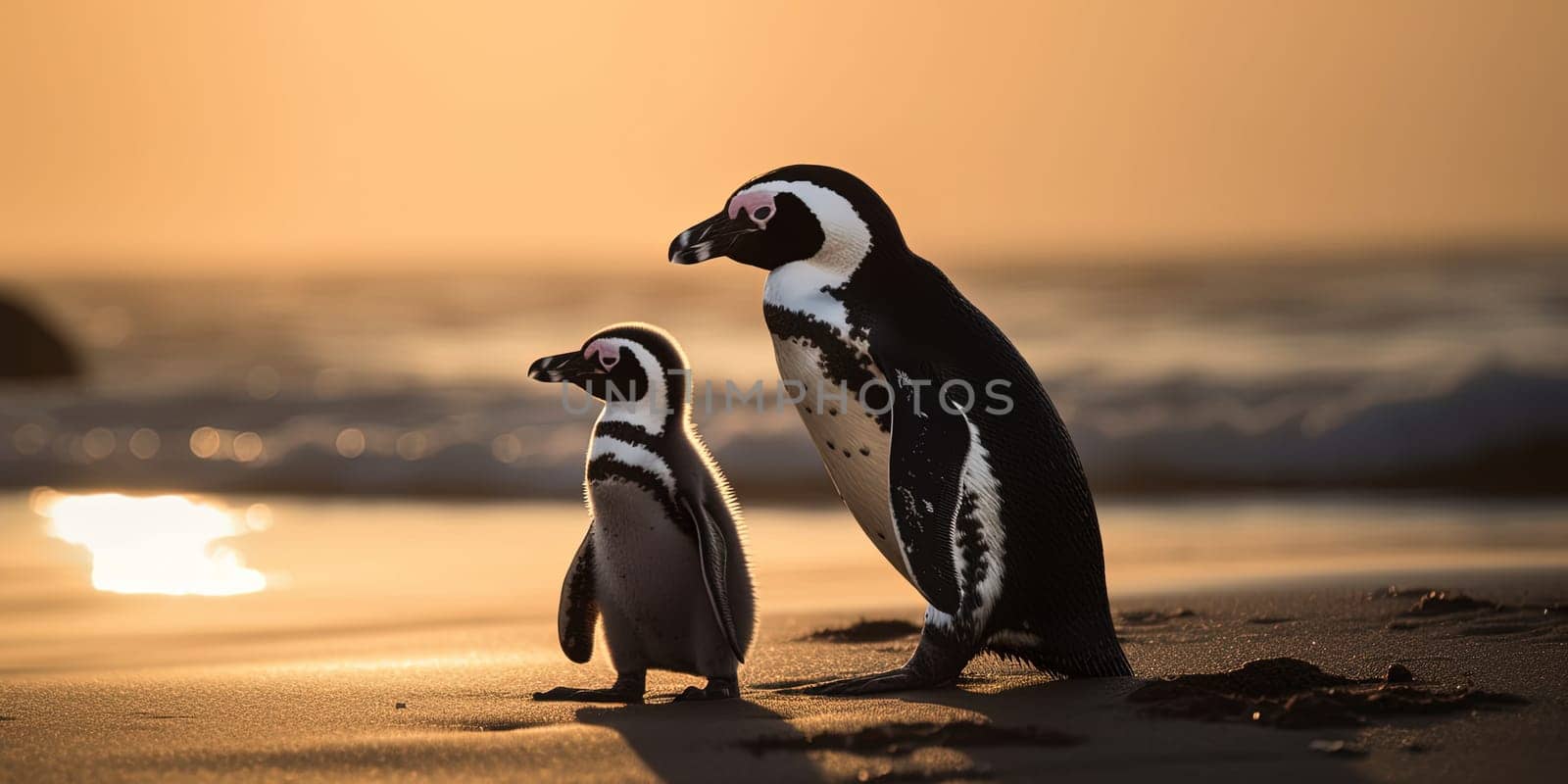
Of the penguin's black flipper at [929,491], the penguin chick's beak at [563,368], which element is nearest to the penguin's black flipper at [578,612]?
the penguin chick's beak at [563,368]

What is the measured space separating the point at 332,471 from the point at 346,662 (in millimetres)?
6491

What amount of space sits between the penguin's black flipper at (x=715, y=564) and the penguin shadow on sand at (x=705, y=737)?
15cm

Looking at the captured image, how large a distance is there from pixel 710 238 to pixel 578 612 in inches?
37.2

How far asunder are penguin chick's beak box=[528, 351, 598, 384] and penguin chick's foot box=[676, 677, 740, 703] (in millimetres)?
818

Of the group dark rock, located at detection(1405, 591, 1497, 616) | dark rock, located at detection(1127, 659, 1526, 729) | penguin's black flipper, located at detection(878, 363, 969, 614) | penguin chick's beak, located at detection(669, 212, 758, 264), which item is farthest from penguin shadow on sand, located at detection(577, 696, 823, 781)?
dark rock, located at detection(1405, 591, 1497, 616)

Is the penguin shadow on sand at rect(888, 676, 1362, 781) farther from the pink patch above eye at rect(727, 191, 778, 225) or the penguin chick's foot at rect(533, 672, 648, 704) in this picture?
the pink patch above eye at rect(727, 191, 778, 225)

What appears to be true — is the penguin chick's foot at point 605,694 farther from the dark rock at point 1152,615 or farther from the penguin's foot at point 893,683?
the dark rock at point 1152,615

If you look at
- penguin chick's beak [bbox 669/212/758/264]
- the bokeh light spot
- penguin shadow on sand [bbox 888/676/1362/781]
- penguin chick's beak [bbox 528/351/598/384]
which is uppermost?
penguin chick's beak [bbox 669/212/758/264]

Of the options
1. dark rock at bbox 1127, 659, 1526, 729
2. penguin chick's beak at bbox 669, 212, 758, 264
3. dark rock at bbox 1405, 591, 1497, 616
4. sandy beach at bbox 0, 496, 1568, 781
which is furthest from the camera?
dark rock at bbox 1405, 591, 1497, 616

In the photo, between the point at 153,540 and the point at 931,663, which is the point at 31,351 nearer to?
the point at 153,540

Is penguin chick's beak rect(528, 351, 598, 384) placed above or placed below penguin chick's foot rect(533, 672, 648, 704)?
above

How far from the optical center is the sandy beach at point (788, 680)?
3359mm

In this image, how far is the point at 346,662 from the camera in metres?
5.00

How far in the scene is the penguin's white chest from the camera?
4180mm
